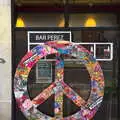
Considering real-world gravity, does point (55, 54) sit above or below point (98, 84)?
above

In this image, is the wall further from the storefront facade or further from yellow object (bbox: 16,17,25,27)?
yellow object (bbox: 16,17,25,27)

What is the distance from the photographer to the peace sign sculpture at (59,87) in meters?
10.2

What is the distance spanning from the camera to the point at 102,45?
10523 mm

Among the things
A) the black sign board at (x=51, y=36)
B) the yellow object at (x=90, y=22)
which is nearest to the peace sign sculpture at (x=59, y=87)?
the black sign board at (x=51, y=36)

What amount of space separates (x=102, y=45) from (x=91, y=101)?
1.31m

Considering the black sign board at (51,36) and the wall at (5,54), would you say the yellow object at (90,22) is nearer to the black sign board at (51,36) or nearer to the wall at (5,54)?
the black sign board at (51,36)

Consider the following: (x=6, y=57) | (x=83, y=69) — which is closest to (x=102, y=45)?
(x=83, y=69)

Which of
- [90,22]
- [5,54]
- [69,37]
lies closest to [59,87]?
[69,37]

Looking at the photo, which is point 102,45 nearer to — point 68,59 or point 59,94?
point 68,59

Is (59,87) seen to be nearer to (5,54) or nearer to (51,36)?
(51,36)

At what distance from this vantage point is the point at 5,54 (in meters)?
10.4

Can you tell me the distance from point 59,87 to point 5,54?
1423 millimetres

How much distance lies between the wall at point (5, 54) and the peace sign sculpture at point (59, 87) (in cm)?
31

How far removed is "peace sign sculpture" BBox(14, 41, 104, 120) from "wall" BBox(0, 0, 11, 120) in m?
0.31
